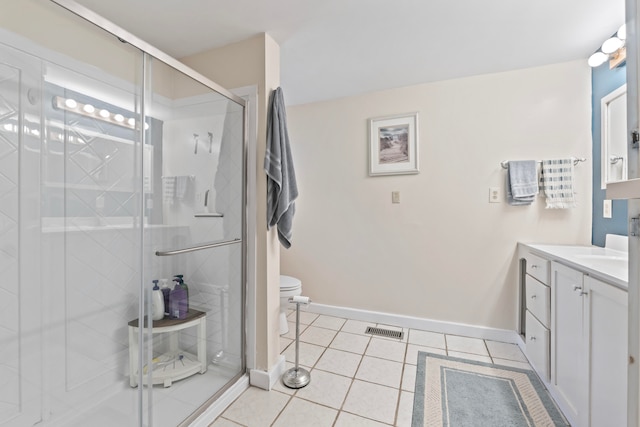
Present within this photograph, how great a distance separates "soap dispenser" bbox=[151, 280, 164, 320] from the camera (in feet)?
4.41

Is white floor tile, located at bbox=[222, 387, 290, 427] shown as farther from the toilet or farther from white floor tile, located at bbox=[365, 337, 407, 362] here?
white floor tile, located at bbox=[365, 337, 407, 362]

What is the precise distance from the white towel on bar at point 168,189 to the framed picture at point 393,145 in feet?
5.69

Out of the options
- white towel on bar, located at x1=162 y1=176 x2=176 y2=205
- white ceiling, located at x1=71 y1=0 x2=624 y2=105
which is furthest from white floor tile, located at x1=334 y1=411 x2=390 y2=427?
white ceiling, located at x1=71 y1=0 x2=624 y2=105

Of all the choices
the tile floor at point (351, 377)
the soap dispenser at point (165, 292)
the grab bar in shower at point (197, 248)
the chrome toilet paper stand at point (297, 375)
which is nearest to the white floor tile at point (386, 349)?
the tile floor at point (351, 377)

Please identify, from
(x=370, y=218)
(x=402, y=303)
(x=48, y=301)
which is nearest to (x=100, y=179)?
(x=48, y=301)

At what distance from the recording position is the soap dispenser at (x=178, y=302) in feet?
4.83

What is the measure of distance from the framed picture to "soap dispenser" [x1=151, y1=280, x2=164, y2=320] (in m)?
1.96

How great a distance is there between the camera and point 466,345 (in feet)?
6.95

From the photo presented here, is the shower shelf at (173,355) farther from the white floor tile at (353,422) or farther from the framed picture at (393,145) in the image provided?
the framed picture at (393,145)

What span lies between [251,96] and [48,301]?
59.7 inches

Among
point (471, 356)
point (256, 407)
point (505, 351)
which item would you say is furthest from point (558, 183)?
point (256, 407)

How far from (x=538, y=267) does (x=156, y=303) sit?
7.50 feet

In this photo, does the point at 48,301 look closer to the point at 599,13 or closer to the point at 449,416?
the point at 449,416

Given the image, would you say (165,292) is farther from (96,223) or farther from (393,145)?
(393,145)
